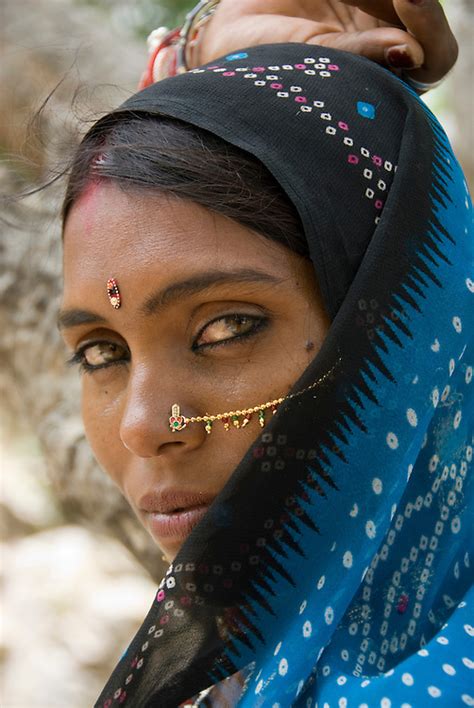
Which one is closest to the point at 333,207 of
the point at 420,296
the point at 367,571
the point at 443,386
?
the point at 420,296

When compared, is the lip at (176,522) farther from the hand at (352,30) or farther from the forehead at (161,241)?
the hand at (352,30)

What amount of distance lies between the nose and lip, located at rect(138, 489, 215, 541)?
8 cm

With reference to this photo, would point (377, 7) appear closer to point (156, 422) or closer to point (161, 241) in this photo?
point (161, 241)

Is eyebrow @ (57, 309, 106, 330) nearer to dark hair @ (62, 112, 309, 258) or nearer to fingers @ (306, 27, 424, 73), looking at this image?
dark hair @ (62, 112, 309, 258)

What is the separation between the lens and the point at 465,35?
437 cm

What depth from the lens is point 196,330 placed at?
1415 mm

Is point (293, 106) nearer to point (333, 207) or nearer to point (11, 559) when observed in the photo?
point (333, 207)

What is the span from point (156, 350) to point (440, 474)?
0.53 metres

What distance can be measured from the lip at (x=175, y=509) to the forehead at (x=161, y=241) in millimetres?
373

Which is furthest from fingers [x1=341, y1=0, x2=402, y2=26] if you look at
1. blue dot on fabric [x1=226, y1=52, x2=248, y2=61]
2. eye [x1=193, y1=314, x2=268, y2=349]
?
eye [x1=193, y1=314, x2=268, y2=349]

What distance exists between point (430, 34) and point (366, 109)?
30 centimetres

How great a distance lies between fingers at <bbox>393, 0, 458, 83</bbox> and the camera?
Result: 5.39ft

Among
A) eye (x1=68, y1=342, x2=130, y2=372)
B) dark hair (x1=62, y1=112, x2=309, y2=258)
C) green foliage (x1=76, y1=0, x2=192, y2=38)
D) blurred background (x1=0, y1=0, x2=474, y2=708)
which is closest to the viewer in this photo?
dark hair (x1=62, y1=112, x2=309, y2=258)

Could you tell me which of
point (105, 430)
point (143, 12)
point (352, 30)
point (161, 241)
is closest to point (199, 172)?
point (161, 241)
